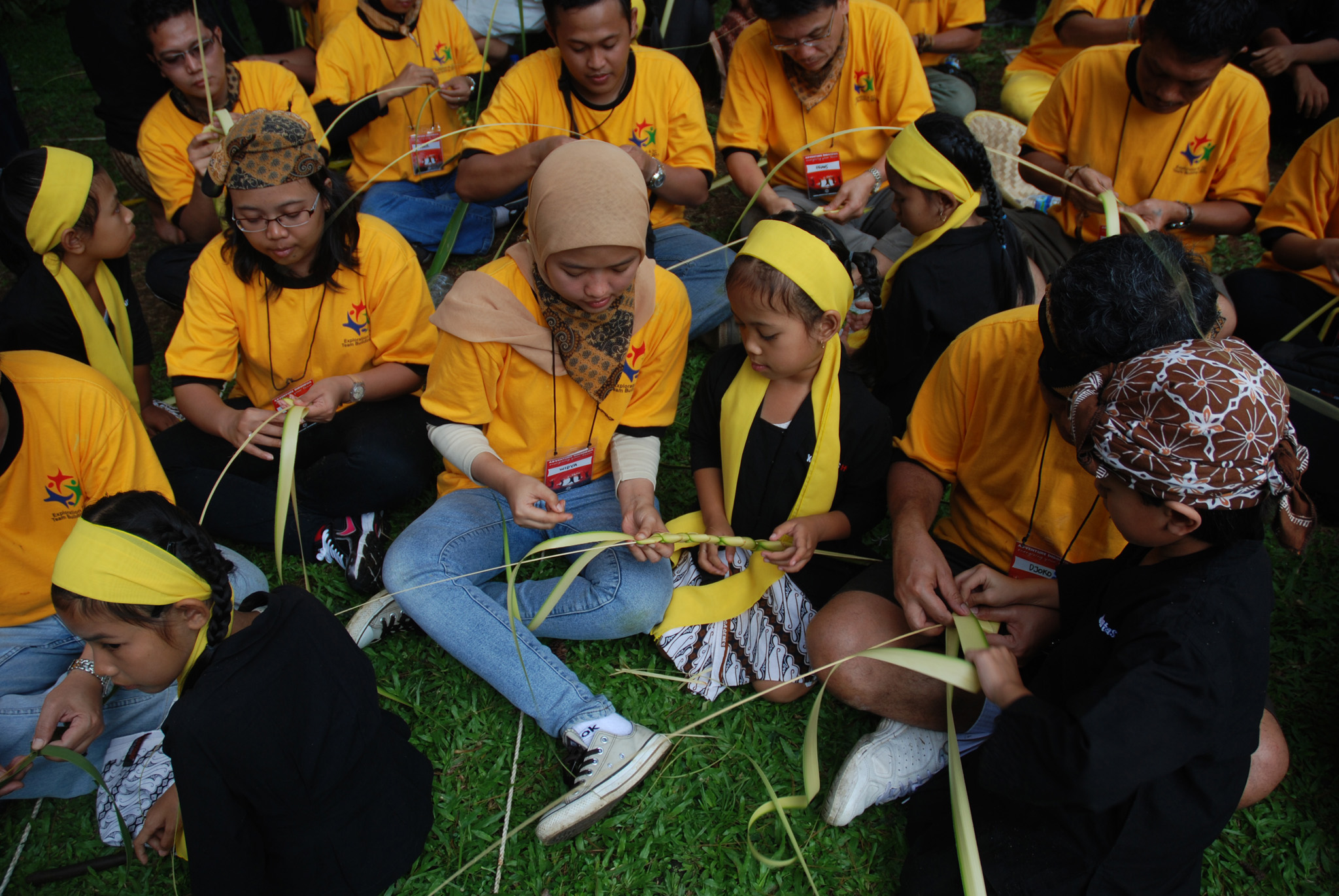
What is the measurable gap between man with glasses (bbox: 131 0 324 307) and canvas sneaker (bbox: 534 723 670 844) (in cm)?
289

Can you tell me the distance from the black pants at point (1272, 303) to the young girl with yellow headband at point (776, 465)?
2.01 m

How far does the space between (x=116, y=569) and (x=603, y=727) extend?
129 cm

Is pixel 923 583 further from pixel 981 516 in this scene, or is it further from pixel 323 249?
pixel 323 249

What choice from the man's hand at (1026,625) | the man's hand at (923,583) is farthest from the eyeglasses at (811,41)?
the man's hand at (1026,625)

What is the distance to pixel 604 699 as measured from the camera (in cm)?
253

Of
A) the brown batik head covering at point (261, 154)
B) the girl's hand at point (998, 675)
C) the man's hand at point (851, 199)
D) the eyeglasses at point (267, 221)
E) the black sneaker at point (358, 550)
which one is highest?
the brown batik head covering at point (261, 154)

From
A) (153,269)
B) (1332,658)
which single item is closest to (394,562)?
(153,269)

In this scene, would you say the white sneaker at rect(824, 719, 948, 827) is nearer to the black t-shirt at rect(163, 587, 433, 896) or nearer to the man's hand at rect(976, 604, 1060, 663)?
the man's hand at rect(976, 604, 1060, 663)

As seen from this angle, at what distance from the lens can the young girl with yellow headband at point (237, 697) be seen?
1.84m

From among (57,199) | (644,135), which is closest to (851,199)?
(644,135)

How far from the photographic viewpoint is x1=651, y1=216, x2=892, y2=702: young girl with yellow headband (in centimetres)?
238

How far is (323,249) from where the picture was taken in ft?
9.83

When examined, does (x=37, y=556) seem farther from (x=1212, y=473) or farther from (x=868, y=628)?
(x=1212, y=473)

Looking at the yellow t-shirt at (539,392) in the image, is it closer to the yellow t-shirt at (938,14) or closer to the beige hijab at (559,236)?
the beige hijab at (559,236)
